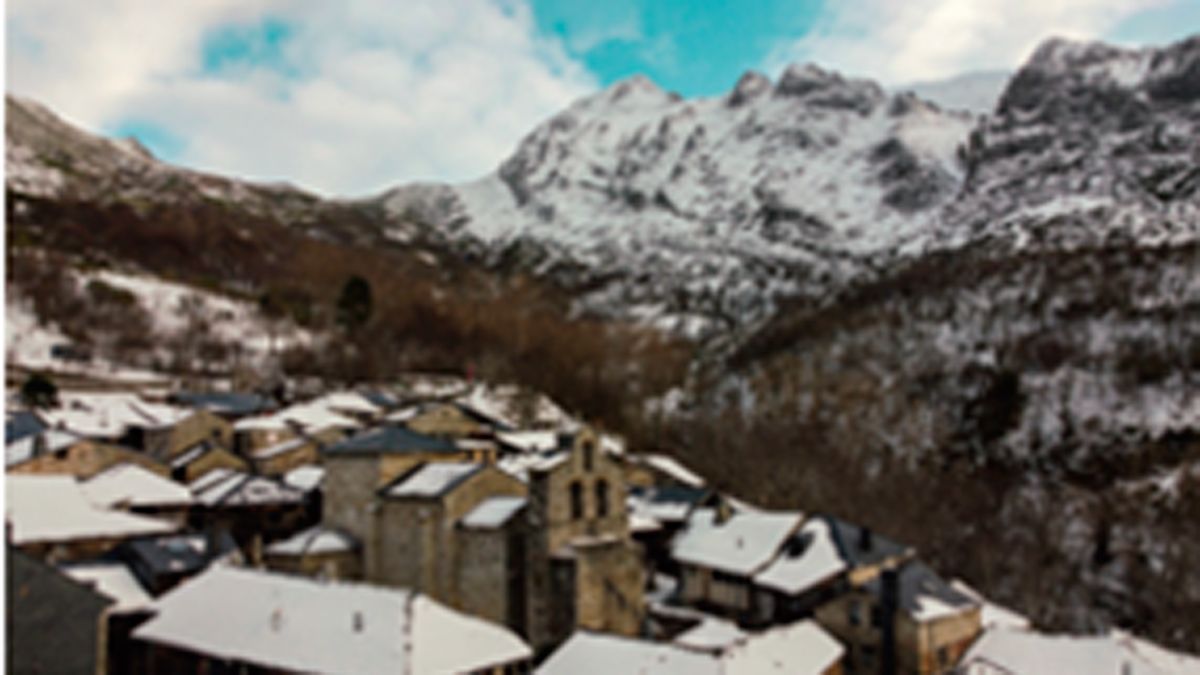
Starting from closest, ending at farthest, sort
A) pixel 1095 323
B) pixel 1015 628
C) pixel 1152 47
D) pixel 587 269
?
pixel 1015 628
pixel 1095 323
pixel 1152 47
pixel 587 269

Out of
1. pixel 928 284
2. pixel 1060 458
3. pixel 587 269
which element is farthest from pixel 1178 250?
pixel 587 269

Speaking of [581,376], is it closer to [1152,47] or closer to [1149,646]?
[1149,646]

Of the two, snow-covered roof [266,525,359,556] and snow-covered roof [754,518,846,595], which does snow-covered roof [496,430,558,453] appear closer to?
snow-covered roof [754,518,846,595]

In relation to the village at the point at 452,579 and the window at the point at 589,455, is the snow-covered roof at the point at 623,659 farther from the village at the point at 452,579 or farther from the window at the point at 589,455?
the window at the point at 589,455

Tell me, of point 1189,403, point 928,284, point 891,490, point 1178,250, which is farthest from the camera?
point 928,284

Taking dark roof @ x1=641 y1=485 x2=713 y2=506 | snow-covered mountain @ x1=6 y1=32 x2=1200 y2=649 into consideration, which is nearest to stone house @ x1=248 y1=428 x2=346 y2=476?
dark roof @ x1=641 y1=485 x2=713 y2=506

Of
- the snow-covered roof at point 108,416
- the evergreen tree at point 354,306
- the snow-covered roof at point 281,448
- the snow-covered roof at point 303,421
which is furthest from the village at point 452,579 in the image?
the evergreen tree at point 354,306

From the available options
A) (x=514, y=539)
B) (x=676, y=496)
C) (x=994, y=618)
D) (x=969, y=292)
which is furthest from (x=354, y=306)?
(x=994, y=618)
